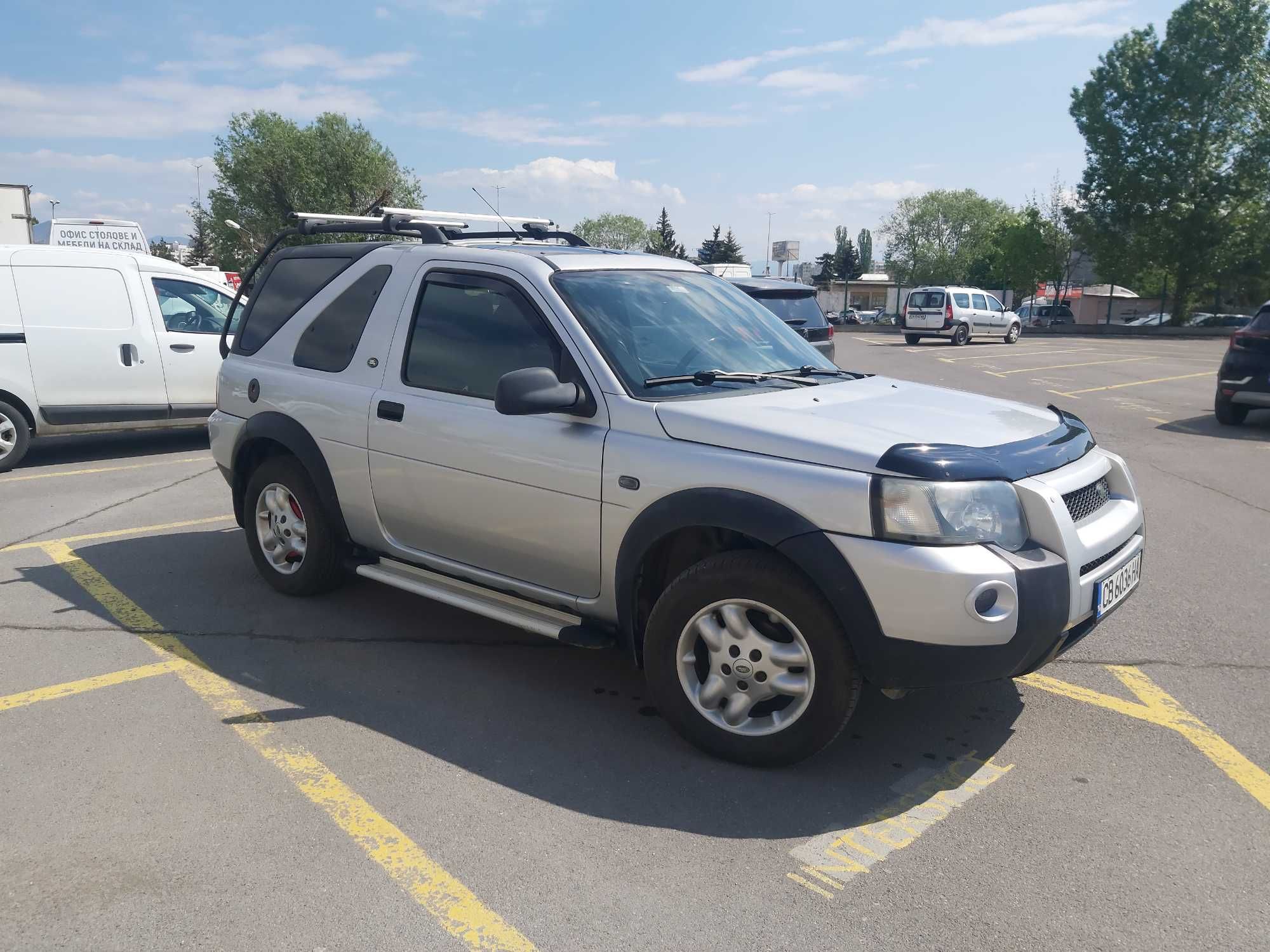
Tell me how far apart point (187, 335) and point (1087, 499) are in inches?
347

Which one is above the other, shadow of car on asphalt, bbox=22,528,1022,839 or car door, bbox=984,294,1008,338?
car door, bbox=984,294,1008,338

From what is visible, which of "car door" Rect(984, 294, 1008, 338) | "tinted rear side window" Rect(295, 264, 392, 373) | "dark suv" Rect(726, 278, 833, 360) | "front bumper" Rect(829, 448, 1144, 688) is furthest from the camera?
"car door" Rect(984, 294, 1008, 338)

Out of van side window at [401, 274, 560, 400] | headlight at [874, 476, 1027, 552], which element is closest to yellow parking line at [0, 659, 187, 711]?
van side window at [401, 274, 560, 400]

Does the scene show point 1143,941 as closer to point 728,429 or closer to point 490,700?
point 728,429

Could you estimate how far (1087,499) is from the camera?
11.7 feet

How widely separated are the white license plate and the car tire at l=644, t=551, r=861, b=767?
902 millimetres

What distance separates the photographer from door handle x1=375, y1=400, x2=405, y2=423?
4367mm

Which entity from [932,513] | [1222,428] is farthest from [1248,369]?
[932,513]

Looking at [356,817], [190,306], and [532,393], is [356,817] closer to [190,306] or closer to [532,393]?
[532,393]

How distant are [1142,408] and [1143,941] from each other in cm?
1380

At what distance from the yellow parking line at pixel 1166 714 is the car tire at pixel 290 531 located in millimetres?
3308

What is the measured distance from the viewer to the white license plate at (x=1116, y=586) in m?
3.38

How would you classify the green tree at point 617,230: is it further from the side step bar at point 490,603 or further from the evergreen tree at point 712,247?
the side step bar at point 490,603

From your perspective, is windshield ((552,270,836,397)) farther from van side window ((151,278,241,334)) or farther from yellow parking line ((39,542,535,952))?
van side window ((151,278,241,334))
